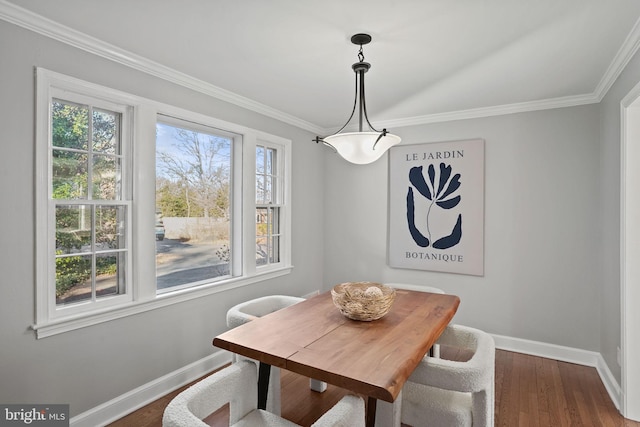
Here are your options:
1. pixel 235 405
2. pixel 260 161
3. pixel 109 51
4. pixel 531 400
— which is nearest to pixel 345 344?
pixel 235 405

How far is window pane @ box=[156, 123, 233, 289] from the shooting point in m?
2.91

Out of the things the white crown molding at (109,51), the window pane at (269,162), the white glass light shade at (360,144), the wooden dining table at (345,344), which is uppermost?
the white crown molding at (109,51)

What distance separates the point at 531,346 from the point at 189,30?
13.0 feet

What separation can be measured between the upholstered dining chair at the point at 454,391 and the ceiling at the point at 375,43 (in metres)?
1.78

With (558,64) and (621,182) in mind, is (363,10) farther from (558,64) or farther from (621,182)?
(621,182)

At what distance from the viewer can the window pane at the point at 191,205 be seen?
291 centimetres

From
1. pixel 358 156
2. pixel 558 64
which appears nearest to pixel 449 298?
pixel 358 156

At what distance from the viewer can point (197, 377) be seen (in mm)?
2941

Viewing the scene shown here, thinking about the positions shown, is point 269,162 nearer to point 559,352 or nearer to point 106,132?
point 106,132

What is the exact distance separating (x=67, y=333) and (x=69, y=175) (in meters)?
0.95

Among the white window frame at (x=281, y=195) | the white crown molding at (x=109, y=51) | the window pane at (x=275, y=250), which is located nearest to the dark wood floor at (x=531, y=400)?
the window pane at (x=275, y=250)

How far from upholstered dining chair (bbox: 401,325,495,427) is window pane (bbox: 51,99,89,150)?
2.38 meters

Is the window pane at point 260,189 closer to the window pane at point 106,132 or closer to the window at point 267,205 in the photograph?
the window at point 267,205

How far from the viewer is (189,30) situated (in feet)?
6.91
